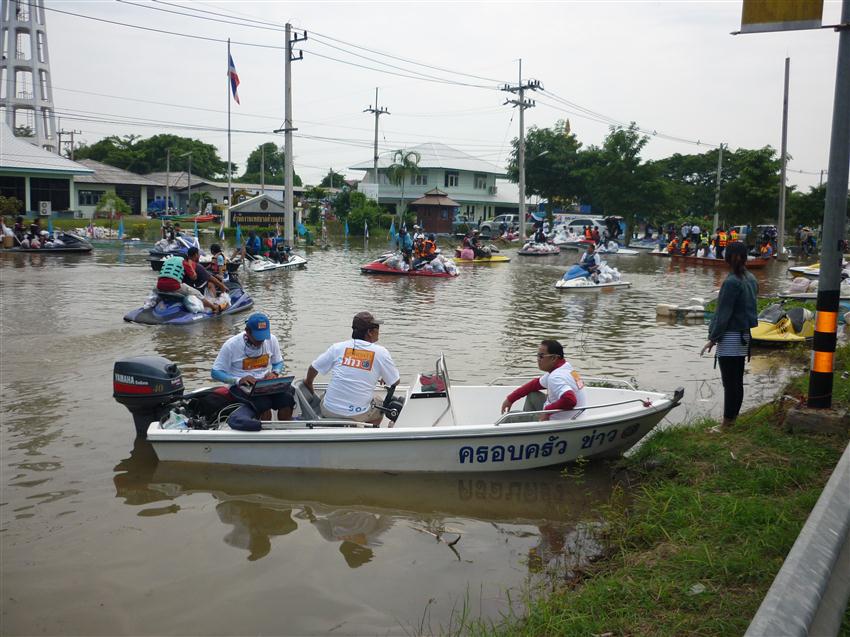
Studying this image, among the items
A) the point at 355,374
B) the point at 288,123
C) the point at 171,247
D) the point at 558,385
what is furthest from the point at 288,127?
the point at 558,385

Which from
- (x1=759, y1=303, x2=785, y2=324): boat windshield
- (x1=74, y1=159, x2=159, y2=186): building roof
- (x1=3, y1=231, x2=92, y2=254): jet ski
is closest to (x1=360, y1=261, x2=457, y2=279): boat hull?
(x1=3, y1=231, x2=92, y2=254): jet ski

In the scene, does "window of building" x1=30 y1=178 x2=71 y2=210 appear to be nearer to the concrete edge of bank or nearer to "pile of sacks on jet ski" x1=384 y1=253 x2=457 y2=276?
"pile of sacks on jet ski" x1=384 y1=253 x2=457 y2=276

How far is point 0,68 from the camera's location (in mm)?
58750

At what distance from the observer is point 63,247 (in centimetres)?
3328

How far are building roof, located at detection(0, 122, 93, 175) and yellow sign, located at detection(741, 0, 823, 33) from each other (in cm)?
4497

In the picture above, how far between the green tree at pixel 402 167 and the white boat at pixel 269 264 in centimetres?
3050

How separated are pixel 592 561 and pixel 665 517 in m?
0.64

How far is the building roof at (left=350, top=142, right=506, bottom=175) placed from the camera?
67.9 metres

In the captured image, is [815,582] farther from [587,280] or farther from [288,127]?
[288,127]

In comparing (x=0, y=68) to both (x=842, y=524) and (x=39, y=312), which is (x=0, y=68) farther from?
(x=842, y=524)

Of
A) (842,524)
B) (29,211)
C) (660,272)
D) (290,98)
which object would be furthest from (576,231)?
(842,524)

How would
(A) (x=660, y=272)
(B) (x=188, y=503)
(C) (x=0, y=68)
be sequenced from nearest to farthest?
(B) (x=188, y=503)
(A) (x=660, y=272)
(C) (x=0, y=68)

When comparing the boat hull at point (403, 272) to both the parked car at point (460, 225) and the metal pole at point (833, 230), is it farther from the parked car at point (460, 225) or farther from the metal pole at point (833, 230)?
the parked car at point (460, 225)

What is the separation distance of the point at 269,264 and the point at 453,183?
138 feet
